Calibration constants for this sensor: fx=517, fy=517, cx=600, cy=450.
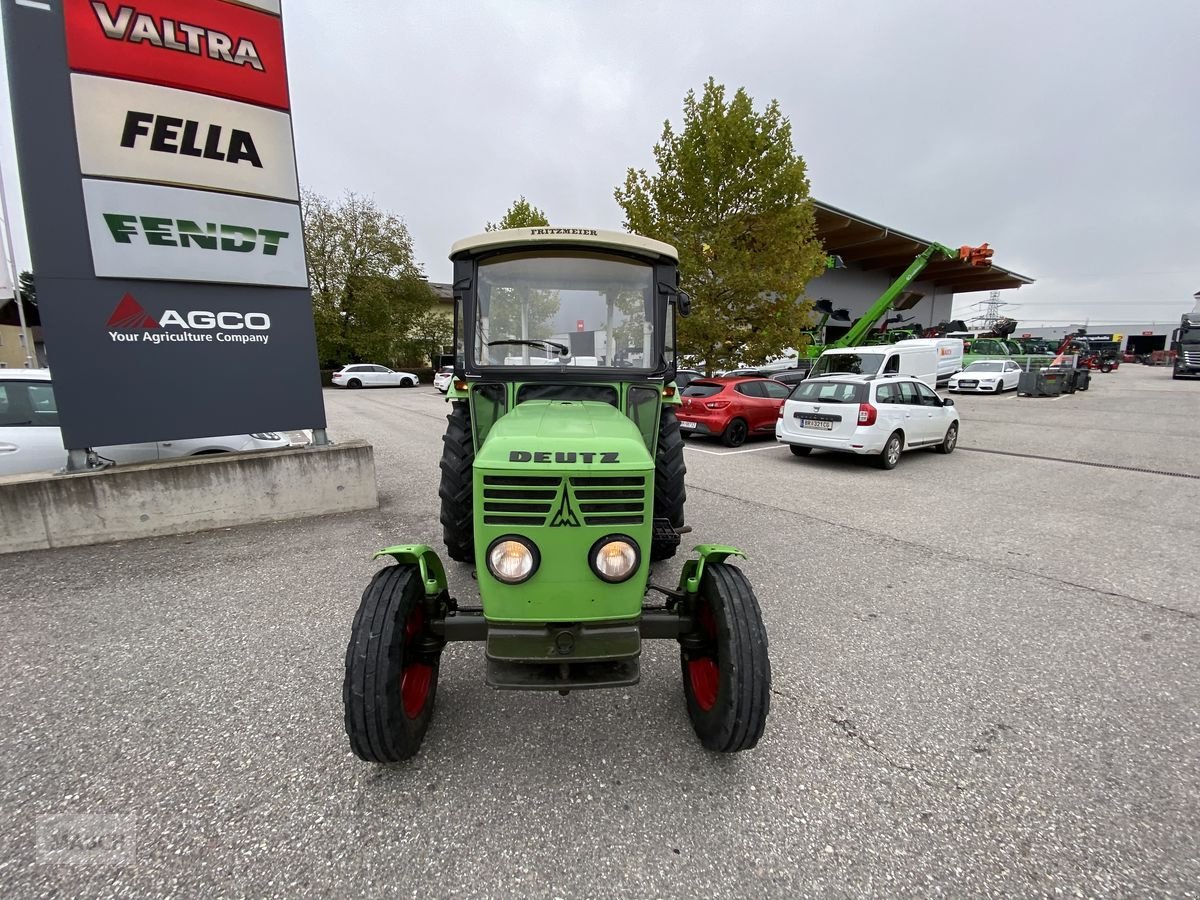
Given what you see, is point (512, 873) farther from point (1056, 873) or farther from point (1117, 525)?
point (1117, 525)

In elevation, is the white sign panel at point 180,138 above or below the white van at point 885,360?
above

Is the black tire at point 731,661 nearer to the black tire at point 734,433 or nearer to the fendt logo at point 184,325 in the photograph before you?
the fendt logo at point 184,325

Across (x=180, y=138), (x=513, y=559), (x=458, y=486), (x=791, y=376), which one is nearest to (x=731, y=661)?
(x=513, y=559)

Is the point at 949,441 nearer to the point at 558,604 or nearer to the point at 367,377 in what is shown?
the point at 558,604

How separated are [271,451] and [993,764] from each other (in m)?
6.35

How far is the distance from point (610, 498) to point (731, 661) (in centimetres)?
82

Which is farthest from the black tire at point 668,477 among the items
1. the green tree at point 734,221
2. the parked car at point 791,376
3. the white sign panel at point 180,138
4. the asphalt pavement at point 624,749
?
the parked car at point 791,376

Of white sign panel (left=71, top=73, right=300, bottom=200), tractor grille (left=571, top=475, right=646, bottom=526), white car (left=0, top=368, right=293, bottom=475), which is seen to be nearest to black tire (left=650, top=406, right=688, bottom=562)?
tractor grille (left=571, top=475, right=646, bottom=526)


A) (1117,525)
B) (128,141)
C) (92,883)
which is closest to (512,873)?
(92,883)

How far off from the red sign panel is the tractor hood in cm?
499

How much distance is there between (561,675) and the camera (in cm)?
214

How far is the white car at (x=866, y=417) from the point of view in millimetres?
8062

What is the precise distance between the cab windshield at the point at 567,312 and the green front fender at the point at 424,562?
1632 mm

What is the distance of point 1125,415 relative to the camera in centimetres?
1509
